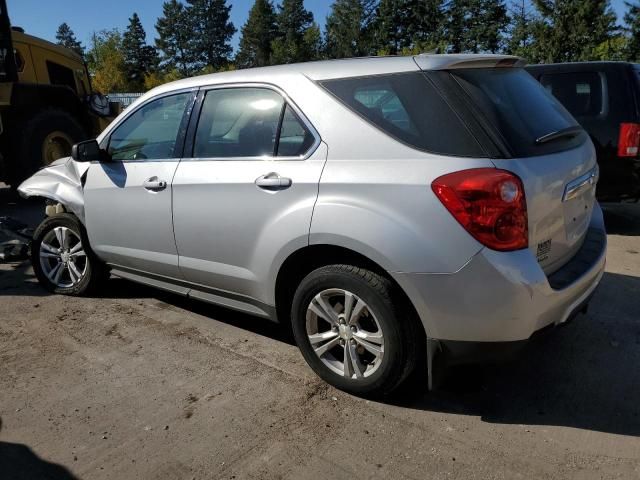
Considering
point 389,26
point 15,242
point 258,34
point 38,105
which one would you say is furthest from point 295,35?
point 15,242

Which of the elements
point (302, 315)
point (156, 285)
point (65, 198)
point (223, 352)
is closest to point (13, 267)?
point (65, 198)

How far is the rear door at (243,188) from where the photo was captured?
308 centimetres

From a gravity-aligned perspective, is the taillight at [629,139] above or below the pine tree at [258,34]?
above

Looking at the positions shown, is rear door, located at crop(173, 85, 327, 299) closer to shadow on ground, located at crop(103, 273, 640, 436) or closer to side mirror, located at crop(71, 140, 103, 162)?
shadow on ground, located at crop(103, 273, 640, 436)

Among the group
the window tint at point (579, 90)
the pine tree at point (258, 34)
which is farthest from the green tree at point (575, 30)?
the pine tree at point (258, 34)

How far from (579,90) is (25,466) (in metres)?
6.39

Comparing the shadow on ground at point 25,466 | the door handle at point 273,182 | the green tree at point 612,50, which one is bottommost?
the shadow on ground at point 25,466

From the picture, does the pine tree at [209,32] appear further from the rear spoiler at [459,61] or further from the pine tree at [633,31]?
the rear spoiler at [459,61]

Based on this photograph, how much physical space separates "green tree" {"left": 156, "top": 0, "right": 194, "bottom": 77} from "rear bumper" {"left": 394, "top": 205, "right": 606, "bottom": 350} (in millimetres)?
98826

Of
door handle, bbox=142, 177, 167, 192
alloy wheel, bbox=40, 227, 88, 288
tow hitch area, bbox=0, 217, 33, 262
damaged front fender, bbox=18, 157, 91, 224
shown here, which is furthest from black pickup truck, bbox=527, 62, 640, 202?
tow hitch area, bbox=0, 217, 33, 262

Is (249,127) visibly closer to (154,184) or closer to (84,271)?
(154,184)

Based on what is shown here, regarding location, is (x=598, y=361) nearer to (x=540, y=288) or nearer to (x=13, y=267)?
(x=540, y=288)

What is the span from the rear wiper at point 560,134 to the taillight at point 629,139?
124 inches

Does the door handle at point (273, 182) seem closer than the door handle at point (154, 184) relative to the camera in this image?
Yes
